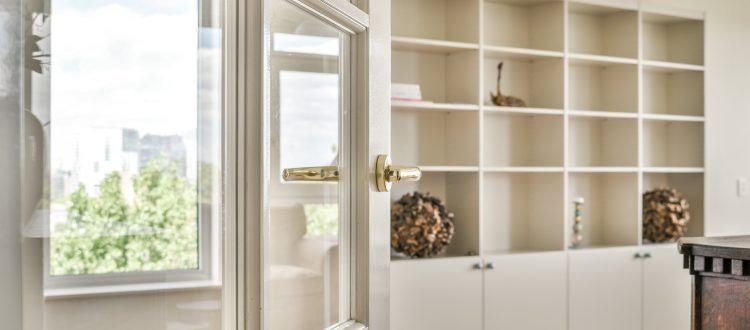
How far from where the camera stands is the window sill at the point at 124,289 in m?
0.63

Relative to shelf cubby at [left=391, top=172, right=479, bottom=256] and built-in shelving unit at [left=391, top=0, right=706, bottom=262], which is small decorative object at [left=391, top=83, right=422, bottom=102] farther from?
shelf cubby at [left=391, top=172, right=479, bottom=256]

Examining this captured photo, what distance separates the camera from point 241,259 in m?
0.87

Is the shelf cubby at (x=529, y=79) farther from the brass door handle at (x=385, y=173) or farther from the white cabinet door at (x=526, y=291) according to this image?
the brass door handle at (x=385, y=173)

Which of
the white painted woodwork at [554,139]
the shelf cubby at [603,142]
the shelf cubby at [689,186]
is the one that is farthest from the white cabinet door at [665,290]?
the shelf cubby at [603,142]

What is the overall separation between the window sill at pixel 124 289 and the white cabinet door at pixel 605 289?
11.0ft

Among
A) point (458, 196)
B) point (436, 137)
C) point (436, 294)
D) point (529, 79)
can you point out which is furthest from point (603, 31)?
point (436, 294)

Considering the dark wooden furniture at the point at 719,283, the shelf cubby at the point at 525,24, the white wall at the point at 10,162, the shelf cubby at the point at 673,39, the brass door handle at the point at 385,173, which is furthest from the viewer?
the shelf cubby at the point at 673,39

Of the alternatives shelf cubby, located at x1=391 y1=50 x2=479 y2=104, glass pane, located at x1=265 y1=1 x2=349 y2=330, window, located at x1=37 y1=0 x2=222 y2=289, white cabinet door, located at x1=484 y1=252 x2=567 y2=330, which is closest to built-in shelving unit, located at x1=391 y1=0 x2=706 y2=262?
shelf cubby, located at x1=391 y1=50 x2=479 y2=104

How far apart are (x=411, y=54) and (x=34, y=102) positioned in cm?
326

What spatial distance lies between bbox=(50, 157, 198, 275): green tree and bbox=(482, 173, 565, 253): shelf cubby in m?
3.34

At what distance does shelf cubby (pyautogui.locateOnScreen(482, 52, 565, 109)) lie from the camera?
4.00 m

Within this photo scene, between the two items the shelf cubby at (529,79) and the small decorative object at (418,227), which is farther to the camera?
the shelf cubby at (529,79)

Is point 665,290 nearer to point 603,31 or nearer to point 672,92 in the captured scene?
point 672,92

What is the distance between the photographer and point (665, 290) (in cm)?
424
